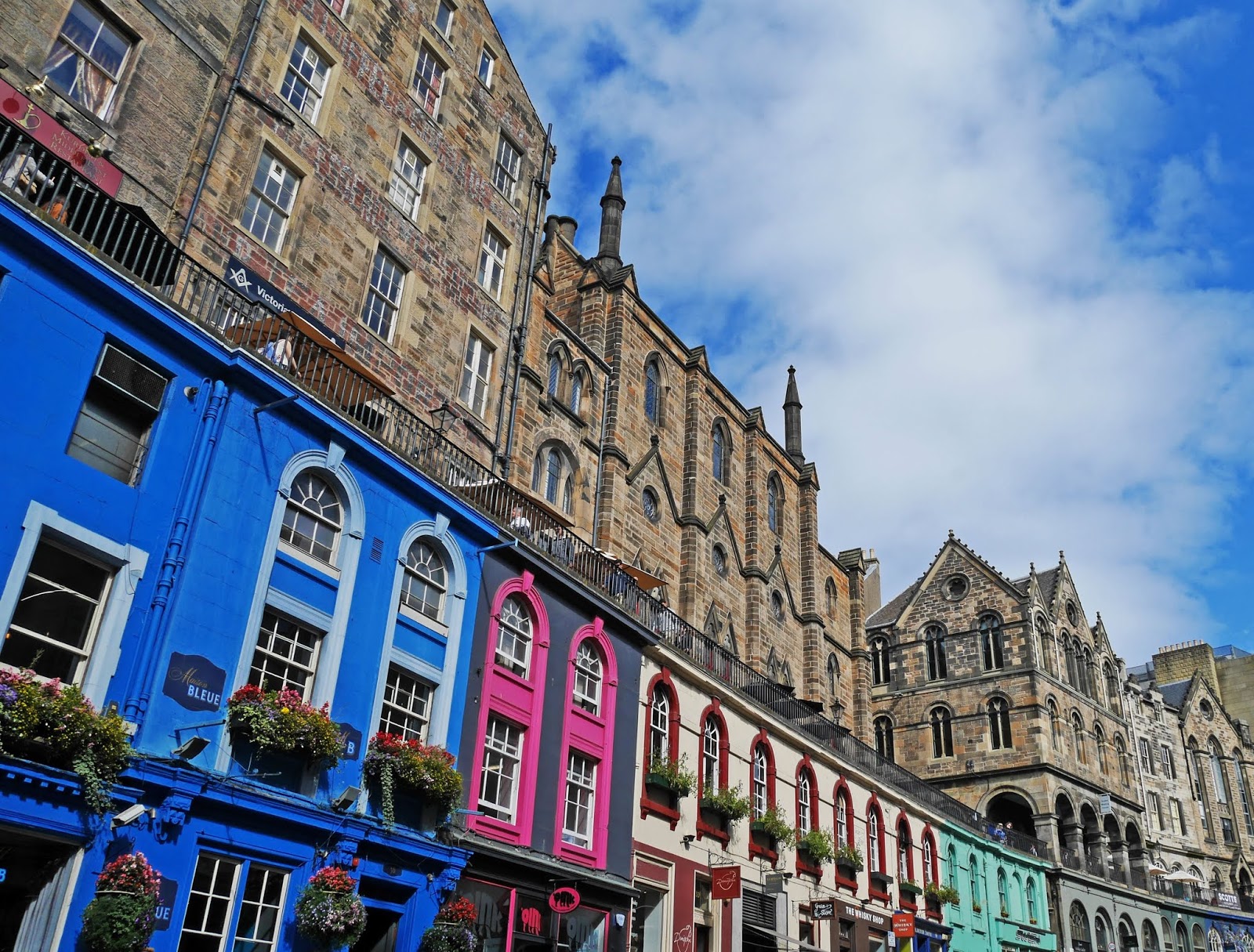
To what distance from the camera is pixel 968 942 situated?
115ft

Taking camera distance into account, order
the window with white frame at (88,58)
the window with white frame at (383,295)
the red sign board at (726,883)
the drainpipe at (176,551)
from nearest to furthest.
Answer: the drainpipe at (176,551) < the window with white frame at (88,58) < the window with white frame at (383,295) < the red sign board at (726,883)

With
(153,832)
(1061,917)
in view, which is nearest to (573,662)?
(153,832)

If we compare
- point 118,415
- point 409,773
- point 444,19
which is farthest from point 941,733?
point 118,415

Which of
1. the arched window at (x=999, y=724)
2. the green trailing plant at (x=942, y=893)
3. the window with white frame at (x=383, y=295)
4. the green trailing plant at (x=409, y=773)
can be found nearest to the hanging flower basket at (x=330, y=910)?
the green trailing plant at (x=409, y=773)

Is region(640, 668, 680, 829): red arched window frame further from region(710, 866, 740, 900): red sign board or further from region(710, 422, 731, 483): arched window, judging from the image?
region(710, 422, 731, 483): arched window

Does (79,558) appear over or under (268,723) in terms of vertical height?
over

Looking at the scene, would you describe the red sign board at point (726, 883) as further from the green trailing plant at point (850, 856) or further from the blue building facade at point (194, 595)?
the blue building facade at point (194, 595)

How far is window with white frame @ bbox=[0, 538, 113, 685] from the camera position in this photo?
1195cm

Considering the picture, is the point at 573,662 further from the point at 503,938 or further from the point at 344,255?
the point at 344,255

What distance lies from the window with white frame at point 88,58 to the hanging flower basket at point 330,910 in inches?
459

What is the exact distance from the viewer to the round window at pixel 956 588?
5166cm

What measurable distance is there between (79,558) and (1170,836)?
5803cm

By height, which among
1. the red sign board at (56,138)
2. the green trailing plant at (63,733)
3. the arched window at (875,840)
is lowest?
the green trailing plant at (63,733)

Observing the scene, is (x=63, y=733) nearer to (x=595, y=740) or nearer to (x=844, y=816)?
(x=595, y=740)
